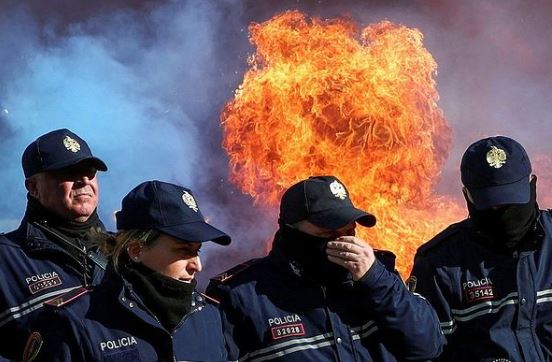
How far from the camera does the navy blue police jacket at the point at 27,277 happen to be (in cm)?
445

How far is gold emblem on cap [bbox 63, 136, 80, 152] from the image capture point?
4887 millimetres

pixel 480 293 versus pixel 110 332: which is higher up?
pixel 110 332

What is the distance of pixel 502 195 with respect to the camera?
4.12 metres

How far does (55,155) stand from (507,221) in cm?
275

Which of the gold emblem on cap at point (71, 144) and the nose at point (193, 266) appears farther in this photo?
the gold emblem on cap at point (71, 144)

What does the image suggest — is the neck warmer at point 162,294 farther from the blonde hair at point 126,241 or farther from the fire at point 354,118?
the fire at point 354,118

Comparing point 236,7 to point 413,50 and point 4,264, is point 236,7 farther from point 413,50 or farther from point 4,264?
point 4,264

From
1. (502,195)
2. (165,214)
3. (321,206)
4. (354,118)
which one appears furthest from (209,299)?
(354,118)

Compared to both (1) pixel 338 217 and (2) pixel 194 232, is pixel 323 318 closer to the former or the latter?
(1) pixel 338 217

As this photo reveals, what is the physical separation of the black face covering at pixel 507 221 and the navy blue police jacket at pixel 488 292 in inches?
2.6

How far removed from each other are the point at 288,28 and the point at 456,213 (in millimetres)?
5731

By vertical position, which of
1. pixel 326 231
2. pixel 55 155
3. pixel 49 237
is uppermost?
pixel 55 155

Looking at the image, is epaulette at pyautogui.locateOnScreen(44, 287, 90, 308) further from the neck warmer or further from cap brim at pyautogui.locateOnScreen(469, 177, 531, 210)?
cap brim at pyautogui.locateOnScreen(469, 177, 531, 210)

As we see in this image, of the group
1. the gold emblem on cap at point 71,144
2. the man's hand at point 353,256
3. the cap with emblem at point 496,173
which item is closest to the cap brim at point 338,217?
the man's hand at point 353,256
